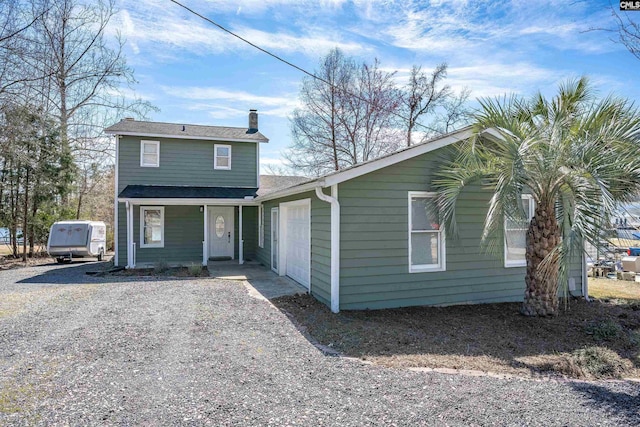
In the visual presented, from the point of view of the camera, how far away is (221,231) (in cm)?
1453

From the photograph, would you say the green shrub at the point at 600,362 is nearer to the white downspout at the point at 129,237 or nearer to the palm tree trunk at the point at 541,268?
the palm tree trunk at the point at 541,268

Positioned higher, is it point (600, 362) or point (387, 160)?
point (387, 160)

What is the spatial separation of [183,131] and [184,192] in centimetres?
267

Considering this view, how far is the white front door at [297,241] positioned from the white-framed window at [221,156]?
5474 mm

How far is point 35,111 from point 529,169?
15208 millimetres

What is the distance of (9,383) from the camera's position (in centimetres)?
372

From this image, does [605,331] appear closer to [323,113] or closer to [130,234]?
[130,234]

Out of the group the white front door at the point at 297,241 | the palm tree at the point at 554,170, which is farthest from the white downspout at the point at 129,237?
the palm tree at the point at 554,170

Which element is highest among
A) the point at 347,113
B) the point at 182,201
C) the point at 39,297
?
the point at 347,113

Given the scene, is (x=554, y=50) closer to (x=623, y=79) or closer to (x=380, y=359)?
(x=623, y=79)

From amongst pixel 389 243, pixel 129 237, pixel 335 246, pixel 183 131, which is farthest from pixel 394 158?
pixel 183 131

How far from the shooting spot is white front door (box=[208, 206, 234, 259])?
14.4 meters

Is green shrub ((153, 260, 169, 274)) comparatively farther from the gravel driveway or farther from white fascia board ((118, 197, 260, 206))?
the gravel driveway

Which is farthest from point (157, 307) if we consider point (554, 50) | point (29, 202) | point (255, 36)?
point (29, 202)
